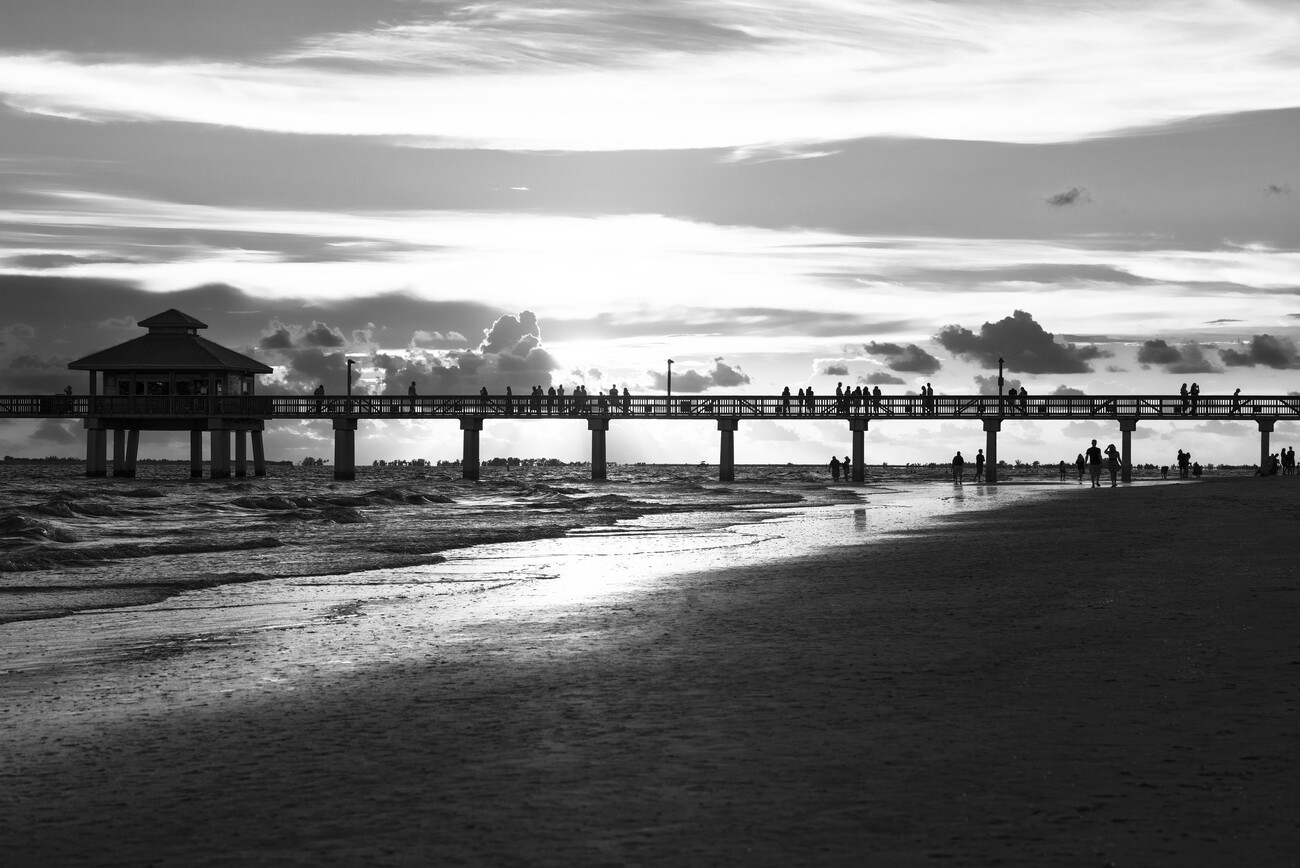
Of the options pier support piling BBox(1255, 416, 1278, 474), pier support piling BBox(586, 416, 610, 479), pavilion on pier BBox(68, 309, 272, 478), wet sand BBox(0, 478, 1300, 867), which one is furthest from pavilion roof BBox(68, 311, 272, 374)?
wet sand BBox(0, 478, 1300, 867)

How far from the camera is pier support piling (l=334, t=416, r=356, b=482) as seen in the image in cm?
7169

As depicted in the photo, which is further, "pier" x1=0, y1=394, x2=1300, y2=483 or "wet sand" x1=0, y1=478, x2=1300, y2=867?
"pier" x1=0, y1=394, x2=1300, y2=483

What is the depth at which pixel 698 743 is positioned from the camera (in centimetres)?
648

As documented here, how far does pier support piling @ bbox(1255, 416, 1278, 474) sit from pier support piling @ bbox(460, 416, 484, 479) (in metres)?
40.4

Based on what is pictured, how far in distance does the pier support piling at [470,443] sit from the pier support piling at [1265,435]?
40.4 m

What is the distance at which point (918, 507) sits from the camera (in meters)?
36.7

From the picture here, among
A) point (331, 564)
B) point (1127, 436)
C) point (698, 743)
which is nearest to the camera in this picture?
point (698, 743)

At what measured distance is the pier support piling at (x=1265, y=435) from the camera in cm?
6475

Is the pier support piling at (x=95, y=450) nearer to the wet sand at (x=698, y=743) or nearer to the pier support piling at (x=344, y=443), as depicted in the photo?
the pier support piling at (x=344, y=443)

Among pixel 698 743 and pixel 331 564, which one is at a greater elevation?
pixel 698 743

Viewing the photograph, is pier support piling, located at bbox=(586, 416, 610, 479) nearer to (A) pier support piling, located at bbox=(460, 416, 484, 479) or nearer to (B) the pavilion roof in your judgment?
(A) pier support piling, located at bbox=(460, 416, 484, 479)

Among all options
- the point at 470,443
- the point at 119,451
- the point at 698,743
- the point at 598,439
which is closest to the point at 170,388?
the point at 119,451

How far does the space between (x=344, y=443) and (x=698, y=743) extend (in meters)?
67.7

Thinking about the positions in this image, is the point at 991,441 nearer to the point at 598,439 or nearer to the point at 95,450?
the point at 598,439
